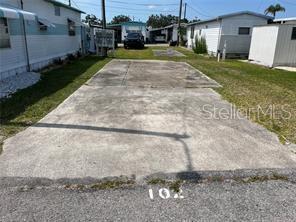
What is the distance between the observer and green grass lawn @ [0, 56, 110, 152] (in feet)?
14.6

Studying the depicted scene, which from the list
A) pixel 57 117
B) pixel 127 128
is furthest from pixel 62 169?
pixel 57 117

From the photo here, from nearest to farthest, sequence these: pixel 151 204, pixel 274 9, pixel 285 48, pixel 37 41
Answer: pixel 151 204, pixel 37 41, pixel 285 48, pixel 274 9

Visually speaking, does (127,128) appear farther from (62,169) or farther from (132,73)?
(132,73)

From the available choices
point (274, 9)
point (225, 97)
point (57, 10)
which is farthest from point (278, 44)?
point (274, 9)

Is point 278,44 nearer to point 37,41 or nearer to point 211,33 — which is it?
point 211,33

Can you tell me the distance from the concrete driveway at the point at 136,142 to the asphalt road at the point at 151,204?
346mm

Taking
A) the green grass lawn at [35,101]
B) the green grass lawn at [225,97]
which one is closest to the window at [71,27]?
the green grass lawn at [225,97]

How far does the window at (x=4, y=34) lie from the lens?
7879 mm

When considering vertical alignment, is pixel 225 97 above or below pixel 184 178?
above

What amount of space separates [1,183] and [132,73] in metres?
7.69

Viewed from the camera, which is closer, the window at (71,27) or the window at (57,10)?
the window at (57,10)

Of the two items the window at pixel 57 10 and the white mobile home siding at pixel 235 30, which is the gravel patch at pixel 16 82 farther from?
the white mobile home siding at pixel 235 30

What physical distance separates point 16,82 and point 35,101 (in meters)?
2.26

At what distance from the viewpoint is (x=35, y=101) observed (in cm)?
579
